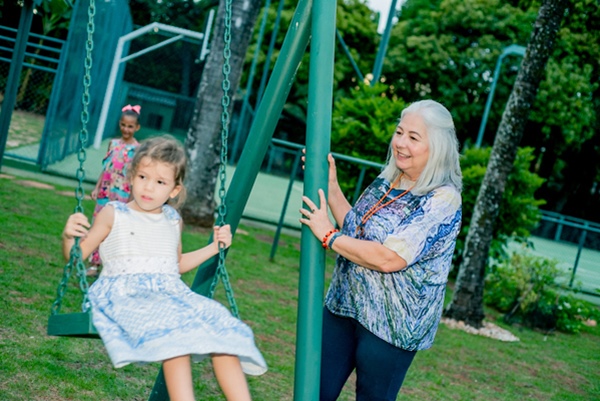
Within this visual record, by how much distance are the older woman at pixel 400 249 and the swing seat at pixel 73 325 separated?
35.4 inches

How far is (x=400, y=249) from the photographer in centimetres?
266

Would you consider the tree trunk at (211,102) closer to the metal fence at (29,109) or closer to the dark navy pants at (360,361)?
the metal fence at (29,109)

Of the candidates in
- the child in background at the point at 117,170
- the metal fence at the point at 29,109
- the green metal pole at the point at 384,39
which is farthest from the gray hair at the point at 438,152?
the green metal pole at the point at 384,39

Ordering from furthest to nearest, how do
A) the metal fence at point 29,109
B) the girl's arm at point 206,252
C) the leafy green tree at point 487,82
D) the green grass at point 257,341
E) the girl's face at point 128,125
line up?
1. the leafy green tree at point 487,82
2. the metal fence at point 29,109
3. the girl's face at point 128,125
4. the green grass at point 257,341
5. the girl's arm at point 206,252

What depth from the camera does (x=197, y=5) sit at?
32.6 m

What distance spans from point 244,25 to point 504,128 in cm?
376

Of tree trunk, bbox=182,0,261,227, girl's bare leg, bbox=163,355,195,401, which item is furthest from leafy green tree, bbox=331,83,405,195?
girl's bare leg, bbox=163,355,195,401

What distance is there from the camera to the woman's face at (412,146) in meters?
2.84

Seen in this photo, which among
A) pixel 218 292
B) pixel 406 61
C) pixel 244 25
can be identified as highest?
pixel 406 61

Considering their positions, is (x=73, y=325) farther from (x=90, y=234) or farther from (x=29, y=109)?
(x=29, y=109)

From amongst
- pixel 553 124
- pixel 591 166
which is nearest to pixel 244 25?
pixel 553 124

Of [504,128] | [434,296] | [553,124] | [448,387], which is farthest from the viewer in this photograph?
[553,124]

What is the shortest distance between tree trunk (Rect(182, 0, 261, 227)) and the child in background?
3261mm

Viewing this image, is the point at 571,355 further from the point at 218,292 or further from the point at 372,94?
the point at 372,94
